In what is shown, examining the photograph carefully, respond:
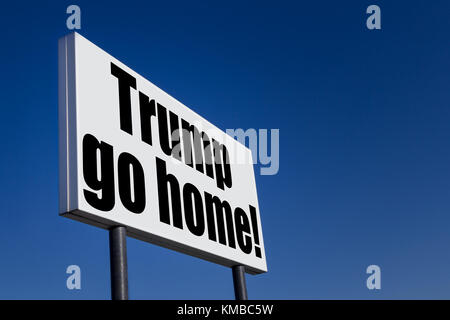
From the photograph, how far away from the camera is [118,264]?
448 cm

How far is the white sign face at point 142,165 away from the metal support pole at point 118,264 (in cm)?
12

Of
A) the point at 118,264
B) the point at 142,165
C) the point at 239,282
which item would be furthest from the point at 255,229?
the point at 118,264

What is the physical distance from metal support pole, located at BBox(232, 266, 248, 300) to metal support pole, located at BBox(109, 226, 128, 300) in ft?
7.71

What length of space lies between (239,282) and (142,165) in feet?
7.35

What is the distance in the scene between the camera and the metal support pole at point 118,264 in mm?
4402

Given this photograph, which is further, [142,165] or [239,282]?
[239,282]

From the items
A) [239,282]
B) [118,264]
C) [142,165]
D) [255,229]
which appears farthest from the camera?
[255,229]

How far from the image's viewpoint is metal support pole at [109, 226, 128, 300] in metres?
4.40

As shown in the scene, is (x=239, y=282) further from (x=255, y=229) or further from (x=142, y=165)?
(x=142, y=165)

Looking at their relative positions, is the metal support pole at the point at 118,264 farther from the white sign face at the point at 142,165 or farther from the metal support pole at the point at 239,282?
the metal support pole at the point at 239,282

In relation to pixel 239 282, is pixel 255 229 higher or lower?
higher
